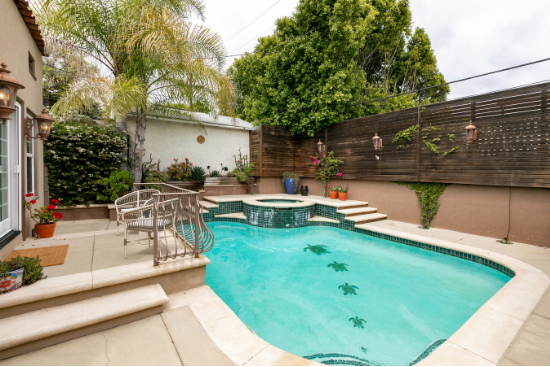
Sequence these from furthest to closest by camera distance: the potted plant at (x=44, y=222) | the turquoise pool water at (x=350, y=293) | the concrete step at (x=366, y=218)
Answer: the concrete step at (x=366, y=218), the potted plant at (x=44, y=222), the turquoise pool water at (x=350, y=293)

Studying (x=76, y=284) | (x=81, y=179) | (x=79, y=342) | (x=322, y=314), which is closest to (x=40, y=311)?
(x=76, y=284)

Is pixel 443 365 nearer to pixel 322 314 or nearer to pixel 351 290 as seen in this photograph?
pixel 322 314

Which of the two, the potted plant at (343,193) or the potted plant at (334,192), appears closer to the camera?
the potted plant at (343,193)

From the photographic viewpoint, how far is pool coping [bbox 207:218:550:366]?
1.79m

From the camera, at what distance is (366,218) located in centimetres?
641

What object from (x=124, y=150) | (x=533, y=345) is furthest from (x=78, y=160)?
(x=533, y=345)

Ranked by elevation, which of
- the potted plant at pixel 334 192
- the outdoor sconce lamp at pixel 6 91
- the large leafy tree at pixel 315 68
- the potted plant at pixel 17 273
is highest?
the large leafy tree at pixel 315 68

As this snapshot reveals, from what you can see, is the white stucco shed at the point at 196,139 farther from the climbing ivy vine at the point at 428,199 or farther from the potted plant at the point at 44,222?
the climbing ivy vine at the point at 428,199

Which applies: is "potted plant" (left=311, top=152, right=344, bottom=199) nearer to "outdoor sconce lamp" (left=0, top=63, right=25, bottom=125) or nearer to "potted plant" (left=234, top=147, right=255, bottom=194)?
"potted plant" (left=234, top=147, right=255, bottom=194)

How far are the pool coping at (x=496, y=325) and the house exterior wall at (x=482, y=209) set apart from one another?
6.00ft

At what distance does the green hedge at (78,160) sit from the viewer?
5.27m

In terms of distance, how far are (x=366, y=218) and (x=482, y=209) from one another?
93.9 inches

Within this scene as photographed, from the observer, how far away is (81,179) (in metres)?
5.55

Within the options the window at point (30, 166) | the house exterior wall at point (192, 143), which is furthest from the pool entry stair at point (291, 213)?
the window at point (30, 166)
